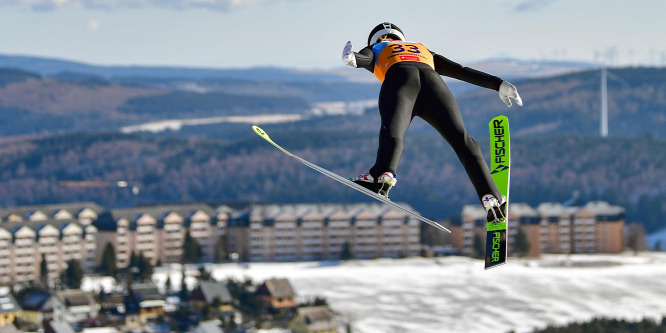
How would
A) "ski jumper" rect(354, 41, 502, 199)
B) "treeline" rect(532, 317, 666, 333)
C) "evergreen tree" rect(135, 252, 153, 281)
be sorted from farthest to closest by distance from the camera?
"evergreen tree" rect(135, 252, 153, 281)
"treeline" rect(532, 317, 666, 333)
"ski jumper" rect(354, 41, 502, 199)

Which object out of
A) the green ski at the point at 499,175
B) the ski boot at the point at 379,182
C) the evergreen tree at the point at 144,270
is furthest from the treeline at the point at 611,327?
the ski boot at the point at 379,182

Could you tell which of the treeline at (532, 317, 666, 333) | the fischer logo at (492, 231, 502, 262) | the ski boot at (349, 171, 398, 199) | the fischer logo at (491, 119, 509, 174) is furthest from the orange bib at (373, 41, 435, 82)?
the treeline at (532, 317, 666, 333)

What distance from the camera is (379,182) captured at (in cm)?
1914

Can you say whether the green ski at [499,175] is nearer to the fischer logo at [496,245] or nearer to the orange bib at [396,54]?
the fischer logo at [496,245]

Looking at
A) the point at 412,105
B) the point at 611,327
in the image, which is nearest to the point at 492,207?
the point at 412,105

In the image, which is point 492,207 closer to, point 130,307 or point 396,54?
point 396,54

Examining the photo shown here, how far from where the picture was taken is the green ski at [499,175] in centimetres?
1912

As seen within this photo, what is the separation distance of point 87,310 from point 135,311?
320 inches

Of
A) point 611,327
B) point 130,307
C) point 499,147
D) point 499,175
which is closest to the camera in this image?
point 499,147

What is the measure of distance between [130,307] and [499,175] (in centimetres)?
14388

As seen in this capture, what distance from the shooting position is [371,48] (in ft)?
66.3

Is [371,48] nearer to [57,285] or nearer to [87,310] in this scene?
[87,310]

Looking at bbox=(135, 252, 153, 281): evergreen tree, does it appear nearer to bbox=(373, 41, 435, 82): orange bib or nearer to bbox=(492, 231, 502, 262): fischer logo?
bbox=(373, 41, 435, 82): orange bib

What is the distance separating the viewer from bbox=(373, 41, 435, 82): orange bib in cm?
1986
